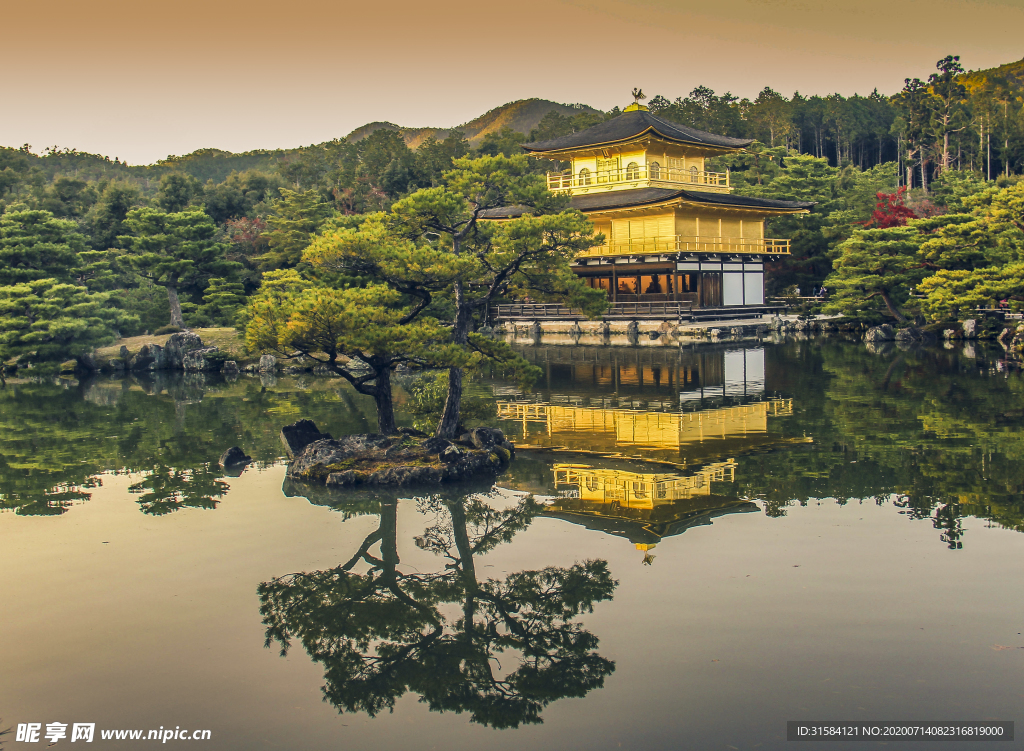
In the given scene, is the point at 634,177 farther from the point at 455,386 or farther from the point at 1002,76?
the point at 1002,76

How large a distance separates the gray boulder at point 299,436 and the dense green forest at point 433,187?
105 inches

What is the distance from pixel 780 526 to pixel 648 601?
278cm

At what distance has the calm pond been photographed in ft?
18.2

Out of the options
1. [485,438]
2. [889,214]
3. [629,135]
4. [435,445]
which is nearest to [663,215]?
[629,135]

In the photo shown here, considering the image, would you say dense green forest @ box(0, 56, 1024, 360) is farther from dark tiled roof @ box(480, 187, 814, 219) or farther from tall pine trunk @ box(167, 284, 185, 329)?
dark tiled roof @ box(480, 187, 814, 219)

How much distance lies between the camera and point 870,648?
617cm

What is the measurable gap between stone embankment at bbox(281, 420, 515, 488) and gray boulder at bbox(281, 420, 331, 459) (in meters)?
0.26

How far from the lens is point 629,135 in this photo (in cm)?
3722

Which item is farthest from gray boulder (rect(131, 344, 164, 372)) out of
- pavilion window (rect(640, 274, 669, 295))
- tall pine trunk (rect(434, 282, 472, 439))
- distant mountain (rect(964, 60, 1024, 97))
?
distant mountain (rect(964, 60, 1024, 97))

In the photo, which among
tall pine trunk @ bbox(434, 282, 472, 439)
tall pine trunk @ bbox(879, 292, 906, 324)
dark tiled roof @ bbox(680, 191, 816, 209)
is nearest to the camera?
tall pine trunk @ bbox(434, 282, 472, 439)

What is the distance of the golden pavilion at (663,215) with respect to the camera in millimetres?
36425

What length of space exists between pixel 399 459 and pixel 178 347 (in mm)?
22134

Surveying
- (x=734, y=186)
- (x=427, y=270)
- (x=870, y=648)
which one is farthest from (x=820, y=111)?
(x=870, y=648)

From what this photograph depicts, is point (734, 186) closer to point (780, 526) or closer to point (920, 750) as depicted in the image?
point (780, 526)
